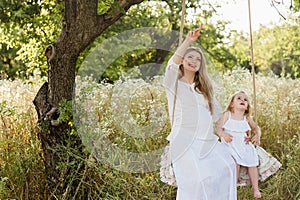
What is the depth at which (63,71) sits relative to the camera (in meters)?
3.66

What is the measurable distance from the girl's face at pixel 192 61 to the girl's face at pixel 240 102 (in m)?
0.38

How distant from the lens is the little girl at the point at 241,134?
10.4 feet

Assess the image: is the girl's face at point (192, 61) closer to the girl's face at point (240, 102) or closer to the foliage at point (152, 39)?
the girl's face at point (240, 102)

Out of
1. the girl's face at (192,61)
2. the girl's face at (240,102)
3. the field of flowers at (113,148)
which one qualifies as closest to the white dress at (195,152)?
the girl's face at (192,61)

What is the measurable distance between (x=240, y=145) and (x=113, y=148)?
109cm

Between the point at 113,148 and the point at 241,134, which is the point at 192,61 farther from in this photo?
the point at 113,148

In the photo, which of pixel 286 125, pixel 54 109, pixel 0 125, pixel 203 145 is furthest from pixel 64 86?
pixel 286 125

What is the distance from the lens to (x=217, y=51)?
10.5m

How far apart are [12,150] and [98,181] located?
74 cm

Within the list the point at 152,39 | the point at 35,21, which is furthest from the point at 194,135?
the point at 152,39

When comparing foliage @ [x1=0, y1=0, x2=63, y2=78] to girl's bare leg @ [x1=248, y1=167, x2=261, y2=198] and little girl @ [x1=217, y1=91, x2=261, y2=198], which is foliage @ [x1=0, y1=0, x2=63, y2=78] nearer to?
little girl @ [x1=217, y1=91, x2=261, y2=198]

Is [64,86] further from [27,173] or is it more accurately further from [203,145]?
[203,145]

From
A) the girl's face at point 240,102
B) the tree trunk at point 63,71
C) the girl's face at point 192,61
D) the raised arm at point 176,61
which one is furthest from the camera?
the tree trunk at point 63,71

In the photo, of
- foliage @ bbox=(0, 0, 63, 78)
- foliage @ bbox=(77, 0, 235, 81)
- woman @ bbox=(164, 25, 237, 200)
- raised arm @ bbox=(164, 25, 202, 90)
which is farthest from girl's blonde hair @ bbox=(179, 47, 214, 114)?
foliage @ bbox=(77, 0, 235, 81)
